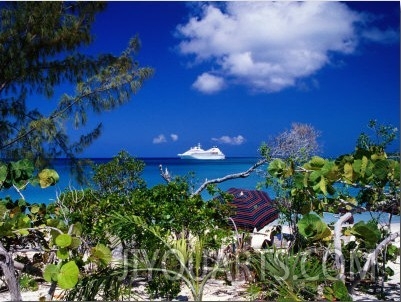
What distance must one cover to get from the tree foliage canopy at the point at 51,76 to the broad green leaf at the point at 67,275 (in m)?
4.77

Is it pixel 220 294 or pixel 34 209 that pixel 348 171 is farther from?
pixel 34 209

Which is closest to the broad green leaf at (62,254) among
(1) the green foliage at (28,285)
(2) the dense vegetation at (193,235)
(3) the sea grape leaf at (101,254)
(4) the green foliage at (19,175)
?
(2) the dense vegetation at (193,235)

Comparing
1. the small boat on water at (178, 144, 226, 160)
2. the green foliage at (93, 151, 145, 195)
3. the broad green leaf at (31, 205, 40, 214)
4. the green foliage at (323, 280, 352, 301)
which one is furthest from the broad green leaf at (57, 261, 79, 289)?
the small boat on water at (178, 144, 226, 160)

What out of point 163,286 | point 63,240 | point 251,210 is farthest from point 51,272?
point 251,210

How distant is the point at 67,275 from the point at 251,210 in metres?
3.56

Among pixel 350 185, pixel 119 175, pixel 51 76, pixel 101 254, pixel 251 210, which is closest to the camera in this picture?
pixel 101 254

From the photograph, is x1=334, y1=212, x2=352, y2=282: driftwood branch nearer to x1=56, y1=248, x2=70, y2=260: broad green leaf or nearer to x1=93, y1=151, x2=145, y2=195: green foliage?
x1=56, y1=248, x2=70, y2=260: broad green leaf

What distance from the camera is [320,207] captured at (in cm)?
389

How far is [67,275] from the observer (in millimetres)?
2787

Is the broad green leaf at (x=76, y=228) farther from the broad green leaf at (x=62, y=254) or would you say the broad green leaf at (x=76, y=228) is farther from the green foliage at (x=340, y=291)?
the green foliage at (x=340, y=291)

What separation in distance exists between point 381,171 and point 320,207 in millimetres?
812

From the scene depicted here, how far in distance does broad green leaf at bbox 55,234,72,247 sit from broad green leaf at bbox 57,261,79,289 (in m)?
0.11

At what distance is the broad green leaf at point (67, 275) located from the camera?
278 centimetres

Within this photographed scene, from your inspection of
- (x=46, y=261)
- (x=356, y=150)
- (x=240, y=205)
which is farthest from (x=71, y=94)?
(x=356, y=150)
